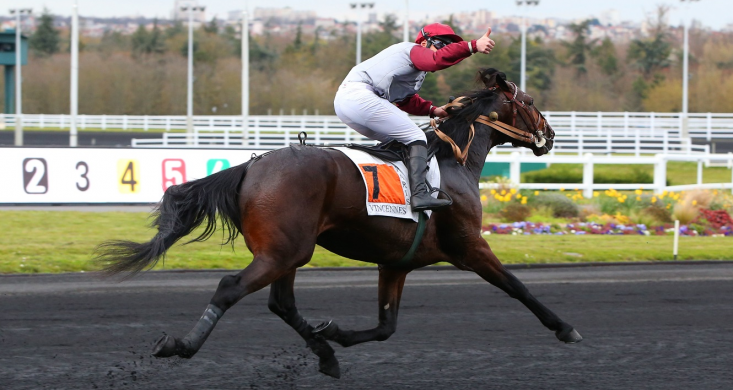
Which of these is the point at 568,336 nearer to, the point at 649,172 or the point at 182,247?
the point at 182,247

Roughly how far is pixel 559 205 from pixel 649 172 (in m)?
11.4

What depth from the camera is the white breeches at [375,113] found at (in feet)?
17.9

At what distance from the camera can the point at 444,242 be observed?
5602mm

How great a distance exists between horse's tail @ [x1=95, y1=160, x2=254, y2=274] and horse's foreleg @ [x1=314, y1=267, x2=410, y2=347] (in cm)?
109

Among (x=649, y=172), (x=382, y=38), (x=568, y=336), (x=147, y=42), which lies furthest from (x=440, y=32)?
(x=147, y=42)

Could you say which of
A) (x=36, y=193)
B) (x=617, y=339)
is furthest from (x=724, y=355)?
(x=36, y=193)

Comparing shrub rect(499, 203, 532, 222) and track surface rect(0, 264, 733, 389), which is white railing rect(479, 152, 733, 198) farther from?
track surface rect(0, 264, 733, 389)

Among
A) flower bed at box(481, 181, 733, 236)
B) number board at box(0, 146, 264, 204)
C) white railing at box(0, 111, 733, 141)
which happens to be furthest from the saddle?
white railing at box(0, 111, 733, 141)

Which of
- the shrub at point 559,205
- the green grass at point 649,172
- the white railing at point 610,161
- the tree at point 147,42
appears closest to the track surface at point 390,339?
the shrub at point 559,205

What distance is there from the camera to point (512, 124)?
6.30 metres

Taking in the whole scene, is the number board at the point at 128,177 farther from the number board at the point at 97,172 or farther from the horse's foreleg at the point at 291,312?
the horse's foreleg at the point at 291,312

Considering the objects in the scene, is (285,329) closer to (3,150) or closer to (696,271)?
(696,271)

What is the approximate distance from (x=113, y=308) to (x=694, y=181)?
19.8 m

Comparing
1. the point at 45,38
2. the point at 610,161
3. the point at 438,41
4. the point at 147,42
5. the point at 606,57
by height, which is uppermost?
the point at 45,38
